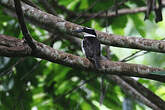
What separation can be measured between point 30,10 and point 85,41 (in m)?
1.28

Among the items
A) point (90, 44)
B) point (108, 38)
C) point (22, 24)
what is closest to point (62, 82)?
point (90, 44)

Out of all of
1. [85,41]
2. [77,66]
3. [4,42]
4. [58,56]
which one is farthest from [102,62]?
[85,41]

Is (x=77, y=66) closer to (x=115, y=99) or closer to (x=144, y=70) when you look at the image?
(x=144, y=70)

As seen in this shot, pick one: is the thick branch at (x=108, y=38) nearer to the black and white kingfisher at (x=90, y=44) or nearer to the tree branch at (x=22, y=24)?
the tree branch at (x=22, y=24)

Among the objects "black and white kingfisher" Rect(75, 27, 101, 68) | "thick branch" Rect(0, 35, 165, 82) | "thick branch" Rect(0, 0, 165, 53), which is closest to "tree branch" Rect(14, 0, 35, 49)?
"thick branch" Rect(0, 35, 165, 82)

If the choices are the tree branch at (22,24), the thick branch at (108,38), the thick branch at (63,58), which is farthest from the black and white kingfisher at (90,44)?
the tree branch at (22,24)

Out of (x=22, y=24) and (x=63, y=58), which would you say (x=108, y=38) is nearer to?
(x=63, y=58)

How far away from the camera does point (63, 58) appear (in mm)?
3230

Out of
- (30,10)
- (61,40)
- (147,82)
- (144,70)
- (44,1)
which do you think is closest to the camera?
(144,70)

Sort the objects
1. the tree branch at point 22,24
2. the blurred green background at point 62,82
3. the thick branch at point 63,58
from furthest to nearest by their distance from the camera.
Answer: the blurred green background at point 62,82
the thick branch at point 63,58
the tree branch at point 22,24

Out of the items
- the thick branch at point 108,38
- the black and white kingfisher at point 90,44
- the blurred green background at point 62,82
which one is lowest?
the blurred green background at point 62,82

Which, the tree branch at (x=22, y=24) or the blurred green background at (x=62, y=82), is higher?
the tree branch at (x=22, y=24)

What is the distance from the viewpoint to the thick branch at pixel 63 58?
3.03m

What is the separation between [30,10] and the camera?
3748mm
